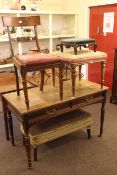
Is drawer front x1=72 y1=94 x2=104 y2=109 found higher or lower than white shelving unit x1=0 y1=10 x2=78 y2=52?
lower

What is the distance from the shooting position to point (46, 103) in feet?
6.77

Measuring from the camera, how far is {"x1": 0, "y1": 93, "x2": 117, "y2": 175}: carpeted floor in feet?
6.88

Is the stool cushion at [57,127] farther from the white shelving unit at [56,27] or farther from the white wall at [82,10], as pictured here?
the white wall at [82,10]

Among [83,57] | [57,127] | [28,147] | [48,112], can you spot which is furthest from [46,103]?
[83,57]

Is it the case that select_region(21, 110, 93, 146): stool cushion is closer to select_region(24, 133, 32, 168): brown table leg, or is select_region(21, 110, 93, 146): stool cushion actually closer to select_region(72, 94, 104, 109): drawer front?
select_region(24, 133, 32, 168): brown table leg

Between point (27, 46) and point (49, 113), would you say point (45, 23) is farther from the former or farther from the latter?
point (49, 113)

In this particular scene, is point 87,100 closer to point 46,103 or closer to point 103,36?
point 46,103

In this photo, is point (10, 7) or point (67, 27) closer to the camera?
point (10, 7)

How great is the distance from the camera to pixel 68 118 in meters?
2.44

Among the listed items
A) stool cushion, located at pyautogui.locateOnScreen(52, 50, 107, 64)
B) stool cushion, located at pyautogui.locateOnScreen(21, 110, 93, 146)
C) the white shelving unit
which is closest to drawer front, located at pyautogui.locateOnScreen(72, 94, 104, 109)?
stool cushion, located at pyautogui.locateOnScreen(21, 110, 93, 146)

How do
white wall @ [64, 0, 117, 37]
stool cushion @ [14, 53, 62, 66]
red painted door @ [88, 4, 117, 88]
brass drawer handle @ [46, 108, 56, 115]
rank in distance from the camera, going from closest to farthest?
1. stool cushion @ [14, 53, 62, 66]
2. brass drawer handle @ [46, 108, 56, 115]
3. red painted door @ [88, 4, 117, 88]
4. white wall @ [64, 0, 117, 37]

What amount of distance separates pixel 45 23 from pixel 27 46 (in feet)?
2.37

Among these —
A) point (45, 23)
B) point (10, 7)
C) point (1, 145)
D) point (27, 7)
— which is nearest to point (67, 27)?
point (45, 23)

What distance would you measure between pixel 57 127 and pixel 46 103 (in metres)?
→ 0.36
